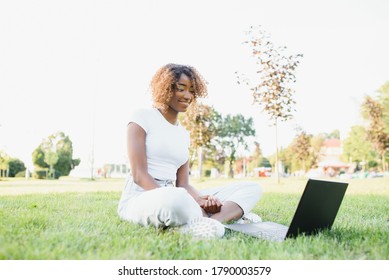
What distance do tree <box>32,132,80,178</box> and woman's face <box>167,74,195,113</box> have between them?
7.97 feet

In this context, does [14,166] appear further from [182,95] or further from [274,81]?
[274,81]

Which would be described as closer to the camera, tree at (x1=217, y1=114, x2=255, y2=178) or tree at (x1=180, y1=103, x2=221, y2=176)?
tree at (x1=180, y1=103, x2=221, y2=176)

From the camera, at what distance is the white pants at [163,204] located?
2.04m

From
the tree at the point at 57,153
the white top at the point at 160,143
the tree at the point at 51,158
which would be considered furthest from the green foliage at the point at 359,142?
the white top at the point at 160,143

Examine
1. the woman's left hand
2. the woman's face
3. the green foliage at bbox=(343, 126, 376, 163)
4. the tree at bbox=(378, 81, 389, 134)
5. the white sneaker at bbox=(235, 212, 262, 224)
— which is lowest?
the white sneaker at bbox=(235, 212, 262, 224)


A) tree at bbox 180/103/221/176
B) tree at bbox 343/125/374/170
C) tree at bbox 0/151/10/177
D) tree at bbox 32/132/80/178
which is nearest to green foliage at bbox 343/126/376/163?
tree at bbox 343/125/374/170

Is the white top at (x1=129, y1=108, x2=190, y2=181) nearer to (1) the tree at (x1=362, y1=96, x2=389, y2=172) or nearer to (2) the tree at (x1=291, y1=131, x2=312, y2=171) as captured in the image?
(1) the tree at (x1=362, y1=96, x2=389, y2=172)

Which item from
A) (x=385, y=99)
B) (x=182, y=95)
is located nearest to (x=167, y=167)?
(x=182, y=95)

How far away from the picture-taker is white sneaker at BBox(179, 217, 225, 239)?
1.99 m

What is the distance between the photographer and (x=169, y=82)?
249 centimetres

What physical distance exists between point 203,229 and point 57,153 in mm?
3476

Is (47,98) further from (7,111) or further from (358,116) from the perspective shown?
(358,116)

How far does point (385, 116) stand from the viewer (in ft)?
25.6

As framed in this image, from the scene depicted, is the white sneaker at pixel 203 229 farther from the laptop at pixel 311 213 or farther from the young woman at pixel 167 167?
the laptop at pixel 311 213
